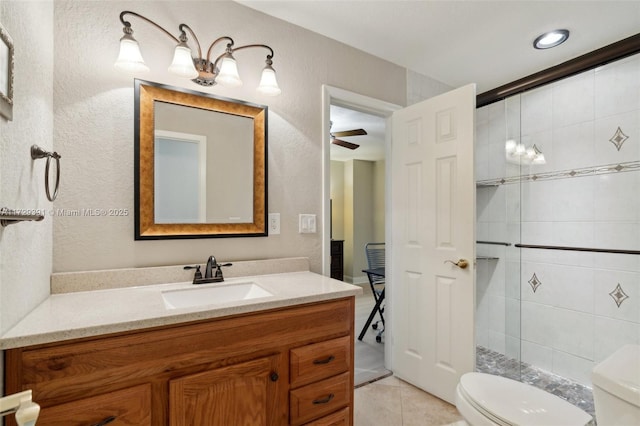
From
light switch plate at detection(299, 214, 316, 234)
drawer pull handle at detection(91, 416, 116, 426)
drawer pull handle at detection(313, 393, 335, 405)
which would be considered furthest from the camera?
light switch plate at detection(299, 214, 316, 234)

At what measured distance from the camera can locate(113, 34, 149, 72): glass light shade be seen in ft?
4.39

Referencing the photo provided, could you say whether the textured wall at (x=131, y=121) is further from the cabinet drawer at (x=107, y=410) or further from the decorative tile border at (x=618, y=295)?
the decorative tile border at (x=618, y=295)

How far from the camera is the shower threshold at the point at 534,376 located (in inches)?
78.8

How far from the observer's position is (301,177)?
76.2 inches

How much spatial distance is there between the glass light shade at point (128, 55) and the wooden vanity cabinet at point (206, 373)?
1.13 m

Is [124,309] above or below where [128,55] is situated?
below

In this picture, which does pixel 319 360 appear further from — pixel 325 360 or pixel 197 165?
pixel 197 165

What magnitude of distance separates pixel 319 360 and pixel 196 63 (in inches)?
61.0

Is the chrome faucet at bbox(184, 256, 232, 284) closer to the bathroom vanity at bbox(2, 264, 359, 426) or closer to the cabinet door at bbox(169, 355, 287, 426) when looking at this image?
the bathroom vanity at bbox(2, 264, 359, 426)

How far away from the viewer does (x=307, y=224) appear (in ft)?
6.40

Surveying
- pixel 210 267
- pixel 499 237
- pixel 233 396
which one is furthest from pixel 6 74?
pixel 499 237

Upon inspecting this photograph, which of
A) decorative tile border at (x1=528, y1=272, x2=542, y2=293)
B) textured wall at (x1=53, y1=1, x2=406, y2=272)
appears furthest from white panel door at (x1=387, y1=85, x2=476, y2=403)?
decorative tile border at (x1=528, y1=272, x2=542, y2=293)

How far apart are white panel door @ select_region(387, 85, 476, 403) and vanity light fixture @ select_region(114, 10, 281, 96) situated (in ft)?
3.58

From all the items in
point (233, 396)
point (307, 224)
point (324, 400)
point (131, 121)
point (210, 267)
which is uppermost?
point (131, 121)
